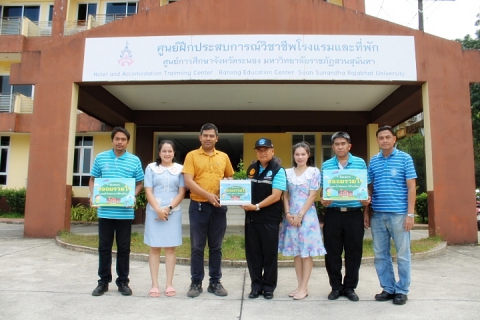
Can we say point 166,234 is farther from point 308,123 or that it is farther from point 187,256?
point 308,123

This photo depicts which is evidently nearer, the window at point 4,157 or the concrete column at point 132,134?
the concrete column at point 132,134

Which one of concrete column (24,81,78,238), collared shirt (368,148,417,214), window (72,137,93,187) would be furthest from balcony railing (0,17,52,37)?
collared shirt (368,148,417,214)

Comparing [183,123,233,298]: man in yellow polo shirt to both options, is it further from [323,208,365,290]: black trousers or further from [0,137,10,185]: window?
[0,137,10,185]: window

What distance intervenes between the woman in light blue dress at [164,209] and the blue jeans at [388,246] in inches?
84.8

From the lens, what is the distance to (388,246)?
4.04 m

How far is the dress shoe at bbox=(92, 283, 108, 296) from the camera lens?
4094 millimetres

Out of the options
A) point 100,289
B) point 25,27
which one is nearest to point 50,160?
point 100,289

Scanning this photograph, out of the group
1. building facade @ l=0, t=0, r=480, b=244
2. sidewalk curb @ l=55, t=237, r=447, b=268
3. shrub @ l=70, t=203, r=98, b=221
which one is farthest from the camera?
shrub @ l=70, t=203, r=98, b=221

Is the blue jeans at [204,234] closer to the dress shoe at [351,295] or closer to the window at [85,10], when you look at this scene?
the dress shoe at [351,295]

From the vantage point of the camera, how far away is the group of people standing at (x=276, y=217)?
156 inches

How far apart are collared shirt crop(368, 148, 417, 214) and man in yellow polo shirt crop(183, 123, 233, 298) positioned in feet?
5.65

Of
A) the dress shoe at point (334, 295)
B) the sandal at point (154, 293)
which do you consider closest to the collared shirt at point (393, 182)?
the dress shoe at point (334, 295)

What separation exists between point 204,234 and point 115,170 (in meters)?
1.23

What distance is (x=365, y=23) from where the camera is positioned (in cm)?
811
